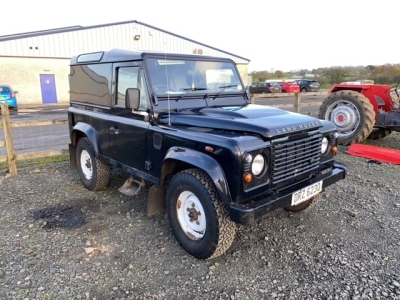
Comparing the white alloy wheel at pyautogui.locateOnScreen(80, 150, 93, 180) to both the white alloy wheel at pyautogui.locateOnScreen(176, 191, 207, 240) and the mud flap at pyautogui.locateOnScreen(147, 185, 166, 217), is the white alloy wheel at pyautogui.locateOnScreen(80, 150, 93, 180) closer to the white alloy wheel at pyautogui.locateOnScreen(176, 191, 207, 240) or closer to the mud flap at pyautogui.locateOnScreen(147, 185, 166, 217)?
the mud flap at pyautogui.locateOnScreen(147, 185, 166, 217)

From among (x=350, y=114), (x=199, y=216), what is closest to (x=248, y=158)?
(x=199, y=216)

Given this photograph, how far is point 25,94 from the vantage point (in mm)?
23734

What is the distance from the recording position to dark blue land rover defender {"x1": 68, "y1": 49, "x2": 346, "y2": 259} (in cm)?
298

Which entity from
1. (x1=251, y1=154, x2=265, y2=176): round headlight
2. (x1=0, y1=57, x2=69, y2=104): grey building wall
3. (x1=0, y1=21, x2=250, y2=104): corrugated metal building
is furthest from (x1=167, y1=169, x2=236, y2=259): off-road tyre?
(x1=0, y1=57, x2=69, y2=104): grey building wall

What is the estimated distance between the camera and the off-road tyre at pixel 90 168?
5074 millimetres

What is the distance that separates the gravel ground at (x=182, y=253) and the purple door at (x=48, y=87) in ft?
71.9

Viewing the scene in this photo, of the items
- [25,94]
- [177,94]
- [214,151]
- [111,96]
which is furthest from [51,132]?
[25,94]

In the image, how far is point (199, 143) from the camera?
3156 mm

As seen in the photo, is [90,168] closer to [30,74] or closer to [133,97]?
[133,97]

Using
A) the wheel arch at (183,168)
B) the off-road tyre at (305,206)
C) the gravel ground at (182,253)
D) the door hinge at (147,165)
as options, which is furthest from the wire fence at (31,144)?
the off-road tyre at (305,206)

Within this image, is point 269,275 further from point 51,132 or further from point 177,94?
point 51,132

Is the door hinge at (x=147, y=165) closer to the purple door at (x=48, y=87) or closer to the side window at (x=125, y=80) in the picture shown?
the side window at (x=125, y=80)

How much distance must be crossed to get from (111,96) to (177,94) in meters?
1.10

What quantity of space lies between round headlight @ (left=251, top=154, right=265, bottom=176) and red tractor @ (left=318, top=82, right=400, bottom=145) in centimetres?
530
